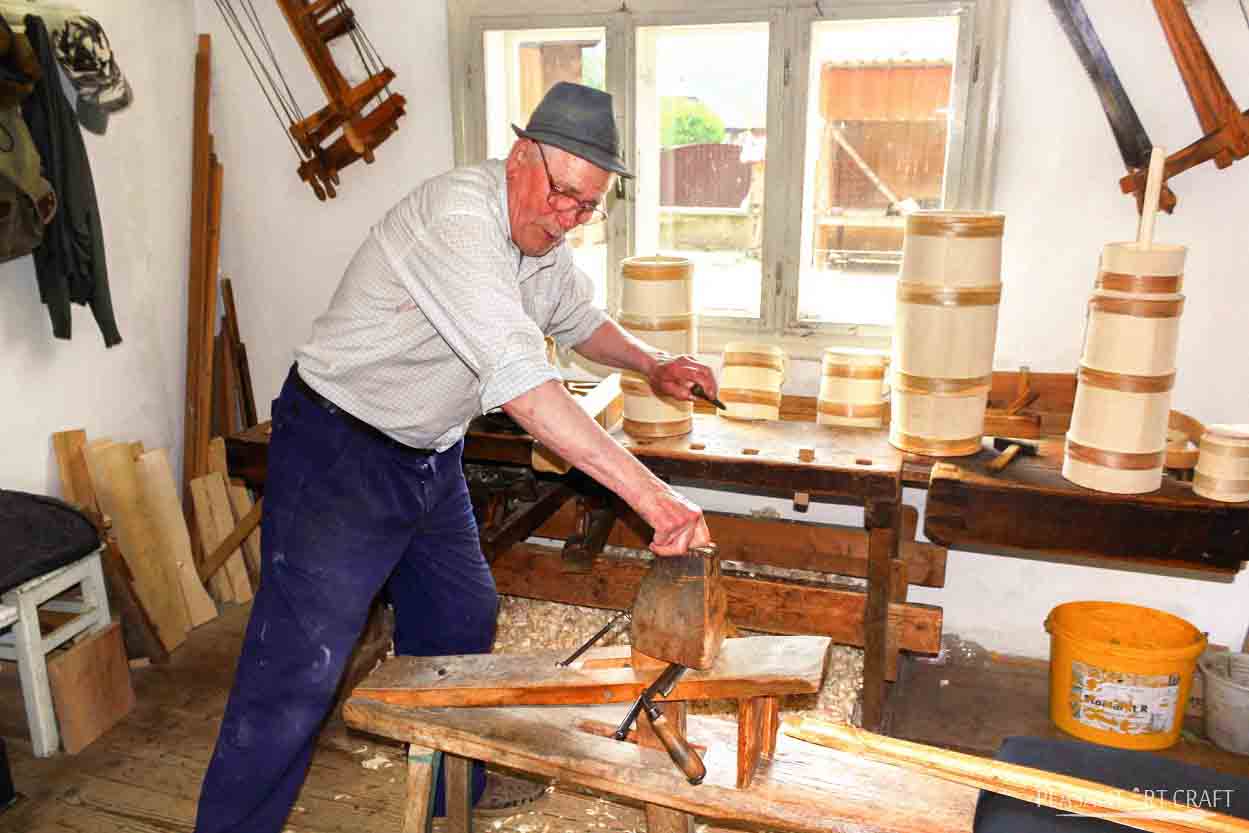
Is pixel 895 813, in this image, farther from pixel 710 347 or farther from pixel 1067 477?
pixel 710 347

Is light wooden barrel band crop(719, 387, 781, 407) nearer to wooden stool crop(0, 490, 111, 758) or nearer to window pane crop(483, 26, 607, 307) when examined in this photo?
window pane crop(483, 26, 607, 307)

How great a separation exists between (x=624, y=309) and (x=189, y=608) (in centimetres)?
248

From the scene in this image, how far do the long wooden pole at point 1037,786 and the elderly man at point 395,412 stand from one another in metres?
0.55

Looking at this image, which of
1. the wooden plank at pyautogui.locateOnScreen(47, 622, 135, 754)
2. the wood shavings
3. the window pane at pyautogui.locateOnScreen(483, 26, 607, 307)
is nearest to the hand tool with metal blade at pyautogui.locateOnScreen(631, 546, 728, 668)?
the wood shavings

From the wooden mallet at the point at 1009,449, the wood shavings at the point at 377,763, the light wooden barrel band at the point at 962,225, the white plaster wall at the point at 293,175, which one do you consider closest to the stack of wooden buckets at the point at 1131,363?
the wooden mallet at the point at 1009,449

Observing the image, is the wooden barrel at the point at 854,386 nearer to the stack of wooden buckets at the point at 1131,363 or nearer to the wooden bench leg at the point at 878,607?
the wooden bench leg at the point at 878,607

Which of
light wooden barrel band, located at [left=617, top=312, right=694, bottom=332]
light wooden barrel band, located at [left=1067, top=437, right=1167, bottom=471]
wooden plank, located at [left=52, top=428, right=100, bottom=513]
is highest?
light wooden barrel band, located at [left=617, top=312, right=694, bottom=332]

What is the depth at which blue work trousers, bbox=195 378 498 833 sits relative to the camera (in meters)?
2.31

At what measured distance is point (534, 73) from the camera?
433 centimetres

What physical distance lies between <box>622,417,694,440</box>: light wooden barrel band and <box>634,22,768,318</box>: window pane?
2.11ft

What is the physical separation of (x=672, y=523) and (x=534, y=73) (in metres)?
3.13

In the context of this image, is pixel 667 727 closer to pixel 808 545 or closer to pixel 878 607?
pixel 878 607

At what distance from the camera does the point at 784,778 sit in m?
1.76

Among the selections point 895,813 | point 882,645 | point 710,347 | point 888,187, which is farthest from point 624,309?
point 895,813
